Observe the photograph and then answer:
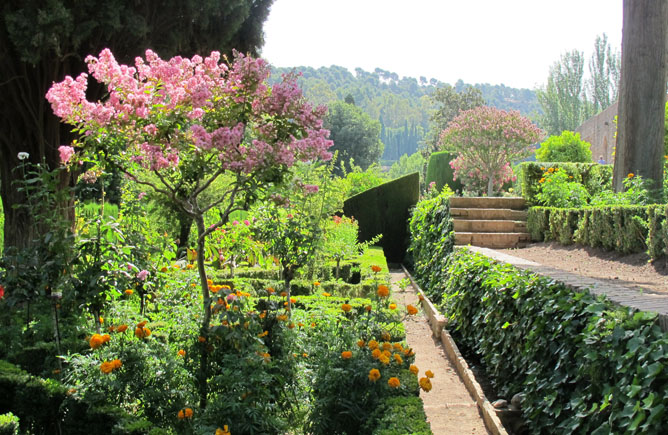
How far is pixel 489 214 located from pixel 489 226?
1.30 feet

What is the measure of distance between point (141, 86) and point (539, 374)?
282 centimetres

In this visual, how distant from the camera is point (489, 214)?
29.1 feet

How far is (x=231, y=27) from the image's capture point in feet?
25.1

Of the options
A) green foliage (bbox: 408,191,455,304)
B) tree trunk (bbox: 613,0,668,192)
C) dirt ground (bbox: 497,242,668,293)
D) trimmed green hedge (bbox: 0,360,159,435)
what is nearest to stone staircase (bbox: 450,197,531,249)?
green foliage (bbox: 408,191,455,304)

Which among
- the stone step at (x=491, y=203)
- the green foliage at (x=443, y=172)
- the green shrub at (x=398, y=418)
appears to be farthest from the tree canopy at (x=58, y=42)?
the green foliage at (x=443, y=172)

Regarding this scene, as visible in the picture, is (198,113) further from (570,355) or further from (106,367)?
(570,355)

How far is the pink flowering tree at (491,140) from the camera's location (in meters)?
15.6

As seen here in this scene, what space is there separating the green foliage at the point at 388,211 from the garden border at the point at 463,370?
Result: 21.9 ft

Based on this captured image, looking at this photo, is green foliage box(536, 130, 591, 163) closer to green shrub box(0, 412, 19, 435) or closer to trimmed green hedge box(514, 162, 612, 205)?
trimmed green hedge box(514, 162, 612, 205)

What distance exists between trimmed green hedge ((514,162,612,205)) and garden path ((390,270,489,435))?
4.75 meters

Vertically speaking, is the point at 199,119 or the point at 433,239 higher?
the point at 199,119

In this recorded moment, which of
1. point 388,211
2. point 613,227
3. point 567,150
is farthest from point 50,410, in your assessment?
point 567,150

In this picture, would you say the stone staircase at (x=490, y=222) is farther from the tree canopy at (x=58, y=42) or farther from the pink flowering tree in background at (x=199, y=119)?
the pink flowering tree in background at (x=199, y=119)

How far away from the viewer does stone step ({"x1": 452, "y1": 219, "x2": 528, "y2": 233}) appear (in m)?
8.27
